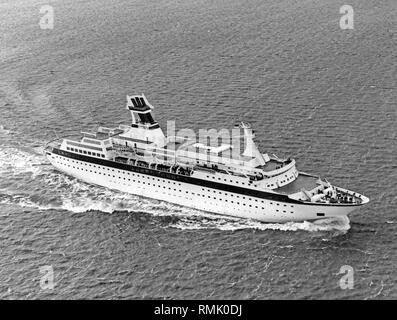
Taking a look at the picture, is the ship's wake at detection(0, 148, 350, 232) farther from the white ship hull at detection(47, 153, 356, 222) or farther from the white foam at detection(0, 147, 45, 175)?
the white ship hull at detection(47, 153, 356, 222)

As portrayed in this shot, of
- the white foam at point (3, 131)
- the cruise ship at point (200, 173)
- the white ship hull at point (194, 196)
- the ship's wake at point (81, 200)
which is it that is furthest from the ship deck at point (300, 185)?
the white foam at point (3, 131)

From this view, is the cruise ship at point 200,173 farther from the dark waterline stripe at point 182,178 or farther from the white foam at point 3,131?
the white foam at point 3,131

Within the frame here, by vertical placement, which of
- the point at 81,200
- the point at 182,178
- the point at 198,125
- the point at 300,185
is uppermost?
the point at 198,125

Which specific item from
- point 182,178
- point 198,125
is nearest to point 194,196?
point 182,178

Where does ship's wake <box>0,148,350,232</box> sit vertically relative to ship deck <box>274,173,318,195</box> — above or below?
below

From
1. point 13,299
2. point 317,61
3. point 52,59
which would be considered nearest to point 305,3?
point 317,61

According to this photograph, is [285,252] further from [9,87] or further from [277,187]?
[9,87]

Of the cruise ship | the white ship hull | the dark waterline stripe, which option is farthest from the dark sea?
the dark waterline stripe

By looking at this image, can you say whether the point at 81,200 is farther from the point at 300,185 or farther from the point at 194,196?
the point at 300,185
